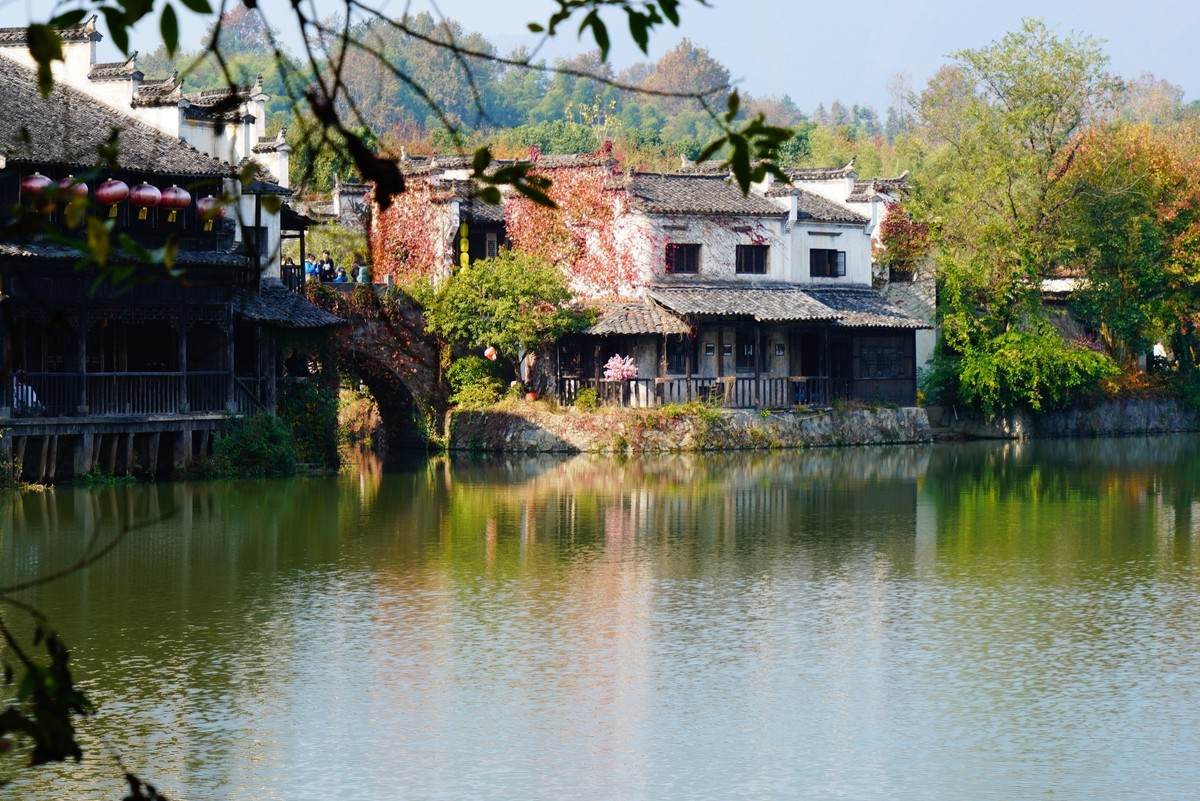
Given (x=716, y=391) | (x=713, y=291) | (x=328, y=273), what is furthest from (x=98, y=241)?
(x=713, y=291)

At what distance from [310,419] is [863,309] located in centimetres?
1818

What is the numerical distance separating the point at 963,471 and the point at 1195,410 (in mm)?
18047

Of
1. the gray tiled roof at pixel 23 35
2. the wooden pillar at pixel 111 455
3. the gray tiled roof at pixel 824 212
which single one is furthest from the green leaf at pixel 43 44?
the gray tiled roof at pixel 824 212

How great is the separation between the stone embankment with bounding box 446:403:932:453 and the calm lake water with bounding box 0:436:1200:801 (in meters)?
8.81

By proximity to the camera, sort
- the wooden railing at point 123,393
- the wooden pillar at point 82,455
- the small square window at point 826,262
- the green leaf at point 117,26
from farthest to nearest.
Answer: the small square window at point 826,262, the wooden pillar at point 82,455, the wooden railing at point 123,393, the green leaf at point 117,26

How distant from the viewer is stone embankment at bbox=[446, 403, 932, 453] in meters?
42.2

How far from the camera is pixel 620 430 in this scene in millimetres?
42188

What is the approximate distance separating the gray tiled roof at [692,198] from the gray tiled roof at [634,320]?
2.72m

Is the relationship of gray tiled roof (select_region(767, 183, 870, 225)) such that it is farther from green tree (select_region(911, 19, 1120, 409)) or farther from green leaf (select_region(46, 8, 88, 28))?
green leaf (select_region(46, 8, 88, 28))

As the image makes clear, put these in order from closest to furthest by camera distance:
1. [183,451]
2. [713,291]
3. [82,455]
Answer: [82,455]
[183,451]
[713,291]

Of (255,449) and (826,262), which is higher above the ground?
(826,262)

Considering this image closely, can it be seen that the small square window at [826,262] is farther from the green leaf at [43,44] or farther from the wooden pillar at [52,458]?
the green leaf at [43,44]

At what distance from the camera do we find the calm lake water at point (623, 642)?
1378cm

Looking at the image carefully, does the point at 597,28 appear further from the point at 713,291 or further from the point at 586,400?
the point at 713,291
